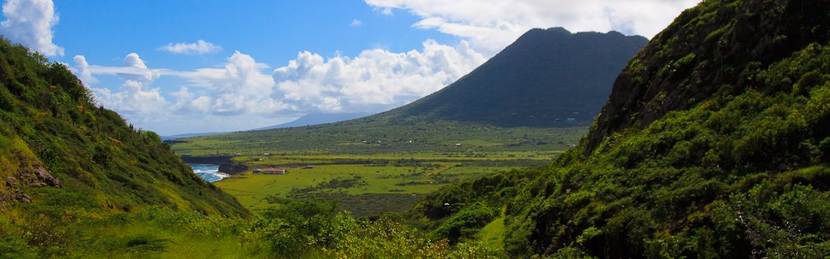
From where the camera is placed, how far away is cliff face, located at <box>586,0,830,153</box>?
26.8 m

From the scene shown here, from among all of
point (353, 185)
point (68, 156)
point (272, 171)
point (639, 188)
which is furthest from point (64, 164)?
point (272, 171)

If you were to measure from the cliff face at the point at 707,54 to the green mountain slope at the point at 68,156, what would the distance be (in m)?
30.4

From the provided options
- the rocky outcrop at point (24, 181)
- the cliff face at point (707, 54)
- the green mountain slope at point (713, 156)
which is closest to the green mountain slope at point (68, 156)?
the rocky outcrop at point (24, 181)

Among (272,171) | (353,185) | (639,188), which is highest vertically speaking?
(639,188)

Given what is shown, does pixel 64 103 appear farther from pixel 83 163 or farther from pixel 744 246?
pixel 744 246

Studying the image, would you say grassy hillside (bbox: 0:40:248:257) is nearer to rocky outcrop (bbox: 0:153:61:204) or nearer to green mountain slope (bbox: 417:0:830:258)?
rocky outcrop (bbox: 0:153:61:204)

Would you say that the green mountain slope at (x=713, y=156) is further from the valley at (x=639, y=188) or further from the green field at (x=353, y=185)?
the green field at (x=353, y=185)

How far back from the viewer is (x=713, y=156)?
72.9ft

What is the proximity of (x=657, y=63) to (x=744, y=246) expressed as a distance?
24561mm

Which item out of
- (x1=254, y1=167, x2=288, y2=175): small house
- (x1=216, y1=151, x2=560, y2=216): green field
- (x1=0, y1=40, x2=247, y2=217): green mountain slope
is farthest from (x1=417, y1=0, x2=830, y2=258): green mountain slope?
(x1=254, y1=167, x2=288, y2=175): small house

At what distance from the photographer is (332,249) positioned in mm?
18125

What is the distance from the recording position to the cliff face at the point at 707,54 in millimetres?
26844

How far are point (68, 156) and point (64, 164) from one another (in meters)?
2.67

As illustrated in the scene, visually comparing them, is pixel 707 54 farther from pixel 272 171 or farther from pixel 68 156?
pixel 272 171
